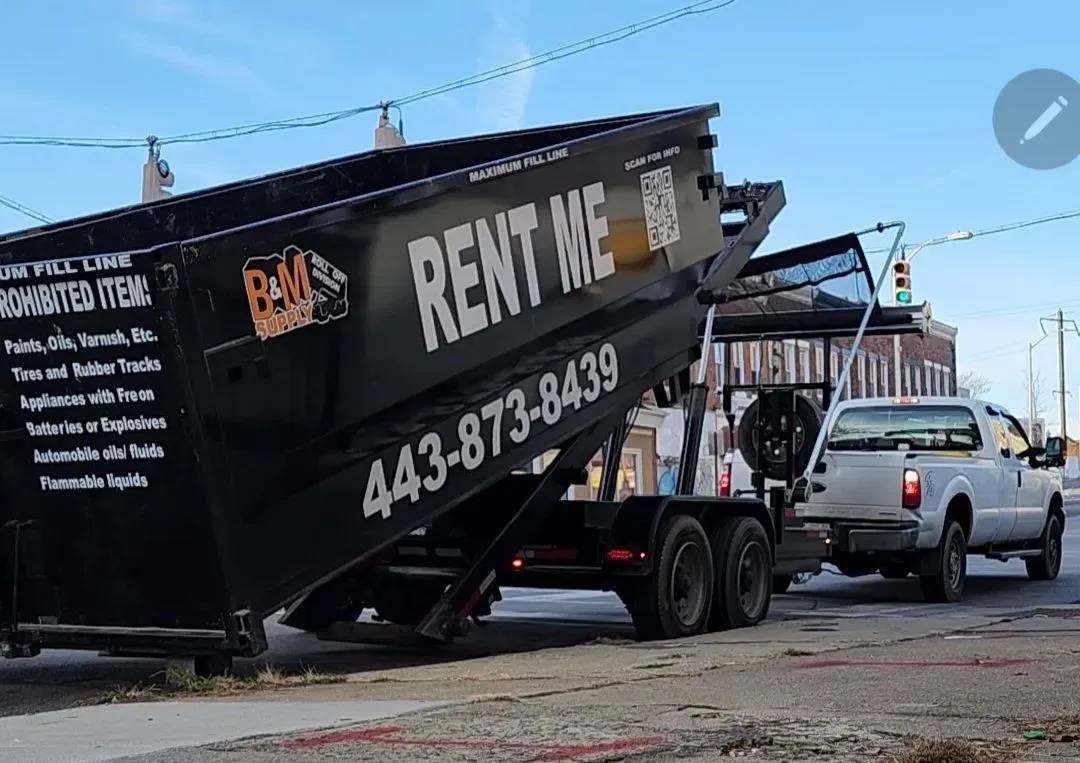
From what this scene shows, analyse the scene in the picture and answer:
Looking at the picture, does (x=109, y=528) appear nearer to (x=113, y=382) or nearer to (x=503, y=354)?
(x=113, y=382)

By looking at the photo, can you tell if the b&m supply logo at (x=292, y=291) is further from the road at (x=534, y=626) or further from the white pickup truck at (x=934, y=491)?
the white pickup truck at (x=934, y=491)

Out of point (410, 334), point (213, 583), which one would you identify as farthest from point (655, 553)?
point (213, 583)

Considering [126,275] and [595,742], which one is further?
[126,275]

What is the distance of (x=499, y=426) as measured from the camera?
989 cm

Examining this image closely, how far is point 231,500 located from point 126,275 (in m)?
1.28

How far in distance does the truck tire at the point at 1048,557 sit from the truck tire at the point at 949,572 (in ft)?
9.57

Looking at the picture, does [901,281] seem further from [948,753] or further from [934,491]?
[948,753]

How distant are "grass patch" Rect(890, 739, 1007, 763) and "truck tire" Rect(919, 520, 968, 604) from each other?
894 cm

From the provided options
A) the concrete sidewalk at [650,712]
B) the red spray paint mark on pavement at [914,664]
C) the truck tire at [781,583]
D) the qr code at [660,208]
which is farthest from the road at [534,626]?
the qr code at [660,208]

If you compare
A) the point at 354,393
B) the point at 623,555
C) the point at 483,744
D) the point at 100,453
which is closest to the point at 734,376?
the point at 623,555

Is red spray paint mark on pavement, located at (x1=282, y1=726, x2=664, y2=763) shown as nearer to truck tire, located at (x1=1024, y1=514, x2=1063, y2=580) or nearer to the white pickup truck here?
the white pickup truck

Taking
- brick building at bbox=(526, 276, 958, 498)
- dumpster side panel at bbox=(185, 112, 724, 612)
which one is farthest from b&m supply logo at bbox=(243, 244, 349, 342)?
brick building at bbox=(526, 276, 958, 498)

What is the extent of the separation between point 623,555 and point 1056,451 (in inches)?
314

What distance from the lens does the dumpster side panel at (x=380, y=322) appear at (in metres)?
8.10
